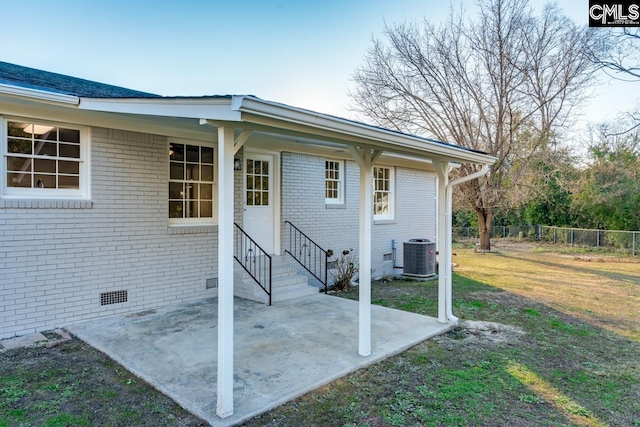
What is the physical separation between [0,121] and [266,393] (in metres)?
4.61

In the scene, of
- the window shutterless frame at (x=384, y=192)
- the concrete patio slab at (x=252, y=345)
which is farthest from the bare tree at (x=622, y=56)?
the concrete patio slab at (x=252, y=345)

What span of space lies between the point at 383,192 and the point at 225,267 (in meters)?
7.78

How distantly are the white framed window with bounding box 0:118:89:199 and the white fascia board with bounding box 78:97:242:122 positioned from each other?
0.95 metres

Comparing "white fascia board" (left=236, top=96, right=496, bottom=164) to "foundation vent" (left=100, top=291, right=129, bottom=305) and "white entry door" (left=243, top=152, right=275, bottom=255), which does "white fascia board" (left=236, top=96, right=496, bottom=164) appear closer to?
"white entry door" (left=243, top=152, right=275, bottom=255)

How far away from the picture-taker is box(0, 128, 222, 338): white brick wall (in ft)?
15.4

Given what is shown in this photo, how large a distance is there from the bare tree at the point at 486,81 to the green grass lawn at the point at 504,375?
8.92 metres

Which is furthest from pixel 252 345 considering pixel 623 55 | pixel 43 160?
pixel 623 55

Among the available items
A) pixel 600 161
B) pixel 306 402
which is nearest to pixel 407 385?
pixel 306 402

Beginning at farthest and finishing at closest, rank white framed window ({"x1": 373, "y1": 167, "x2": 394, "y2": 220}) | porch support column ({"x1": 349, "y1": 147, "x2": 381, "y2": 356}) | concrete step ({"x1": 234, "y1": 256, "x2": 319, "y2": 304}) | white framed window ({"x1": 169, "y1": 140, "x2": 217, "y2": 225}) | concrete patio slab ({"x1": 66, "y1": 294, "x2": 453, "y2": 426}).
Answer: white framed window ({"x1": 373, "y1": 167, "x2": 394, "y2": 220}) → concrete step ({"x1": 234, "y1": 256, "x2": 319, "y2": 304}) → white framed window ({"x1": 169, "y1": 140, "x2": 217, "y2": 225}) → porch support column ({"x1": 349, "y1": 147, "x2": 381, "y2": 356}) → concrete patio slab ({"x1": 66, "y1": 294, "x2": 453, "y2": 426})

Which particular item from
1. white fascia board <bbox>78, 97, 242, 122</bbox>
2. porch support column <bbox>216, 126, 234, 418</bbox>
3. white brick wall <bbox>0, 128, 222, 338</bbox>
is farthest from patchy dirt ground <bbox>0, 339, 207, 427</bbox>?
white fascia board <bbox>78, 97, 242, 122</bbox>

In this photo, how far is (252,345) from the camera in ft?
14.3

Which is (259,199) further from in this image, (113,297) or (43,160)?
(43,160)

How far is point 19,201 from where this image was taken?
183 inches

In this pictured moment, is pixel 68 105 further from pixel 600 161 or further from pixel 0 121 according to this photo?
pixel 600 161
